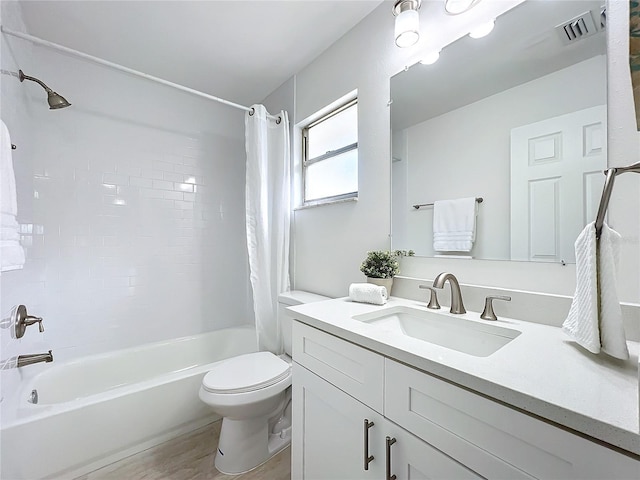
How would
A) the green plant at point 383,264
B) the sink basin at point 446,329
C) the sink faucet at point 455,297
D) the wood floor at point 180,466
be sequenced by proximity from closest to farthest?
the sink basin at point 446,329, the sink faucet at point 455,297, the green plant at point 383,264, the wood floor at point 180,466

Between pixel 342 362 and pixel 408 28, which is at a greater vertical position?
pixel 408 28

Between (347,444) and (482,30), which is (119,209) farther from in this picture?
(482,30)

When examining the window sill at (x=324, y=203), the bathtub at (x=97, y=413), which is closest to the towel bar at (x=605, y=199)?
the window sill at (x=324, y=203)

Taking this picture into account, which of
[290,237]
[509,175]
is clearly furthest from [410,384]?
[290,237]

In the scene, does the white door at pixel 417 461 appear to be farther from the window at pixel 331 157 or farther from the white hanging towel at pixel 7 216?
the white hanging towel at pixel 7 216

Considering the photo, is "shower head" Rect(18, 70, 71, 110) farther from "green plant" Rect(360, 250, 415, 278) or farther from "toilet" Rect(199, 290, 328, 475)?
"green plant" Rect(360, 250, 415, 278)

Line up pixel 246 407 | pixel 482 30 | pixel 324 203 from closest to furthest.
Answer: pixel 482 30, pixel 246 407, pixel 324 203

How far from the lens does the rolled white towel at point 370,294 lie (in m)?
1.20

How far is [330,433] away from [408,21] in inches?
65.8

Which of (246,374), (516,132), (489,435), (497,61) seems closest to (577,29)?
(497,61)

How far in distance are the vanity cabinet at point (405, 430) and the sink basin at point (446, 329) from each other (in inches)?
9.6

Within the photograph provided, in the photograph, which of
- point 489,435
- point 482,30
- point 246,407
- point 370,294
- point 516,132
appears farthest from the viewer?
point 246,407

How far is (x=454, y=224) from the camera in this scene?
1.18 m

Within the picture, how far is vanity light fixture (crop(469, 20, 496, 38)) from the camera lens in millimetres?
1087
